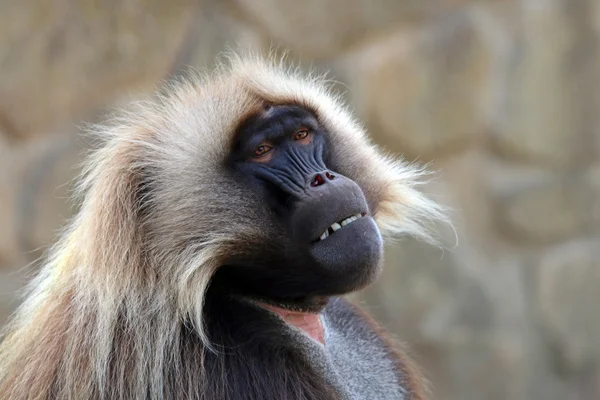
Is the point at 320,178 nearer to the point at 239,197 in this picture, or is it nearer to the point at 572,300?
the point at 239,197

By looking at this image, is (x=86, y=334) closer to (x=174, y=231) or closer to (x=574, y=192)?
(x=174, y=231)

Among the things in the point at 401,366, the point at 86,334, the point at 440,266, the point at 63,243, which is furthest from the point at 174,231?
the point at 440,266

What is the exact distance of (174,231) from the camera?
2080 mm

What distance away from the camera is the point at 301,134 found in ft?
7.38

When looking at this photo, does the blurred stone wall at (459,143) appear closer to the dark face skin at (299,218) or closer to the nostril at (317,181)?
the dark face skin at (299,218)

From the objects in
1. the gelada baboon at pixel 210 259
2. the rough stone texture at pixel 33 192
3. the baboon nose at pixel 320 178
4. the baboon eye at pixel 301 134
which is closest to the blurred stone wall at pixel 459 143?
the rough stone texture at pixel 33 192

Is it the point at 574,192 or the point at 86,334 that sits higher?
the point at 86,334

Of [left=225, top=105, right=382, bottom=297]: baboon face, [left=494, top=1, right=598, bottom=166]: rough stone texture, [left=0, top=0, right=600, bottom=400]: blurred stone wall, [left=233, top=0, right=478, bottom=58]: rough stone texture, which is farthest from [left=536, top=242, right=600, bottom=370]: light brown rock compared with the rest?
[left=225, top=105, right=382, bottom=297]: baboon face

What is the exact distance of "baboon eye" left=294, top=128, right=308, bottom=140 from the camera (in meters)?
2.24

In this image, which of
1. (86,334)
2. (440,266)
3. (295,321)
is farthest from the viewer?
(440,266)

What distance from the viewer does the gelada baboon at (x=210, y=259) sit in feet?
6.48

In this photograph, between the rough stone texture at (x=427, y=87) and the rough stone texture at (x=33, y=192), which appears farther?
the rough stone texture at (x=427, y=87)

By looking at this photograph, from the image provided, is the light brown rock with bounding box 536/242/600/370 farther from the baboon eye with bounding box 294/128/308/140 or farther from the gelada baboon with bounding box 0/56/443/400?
the baboon eye with bounding box 294/128/308/140

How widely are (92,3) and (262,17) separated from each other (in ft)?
2.64
